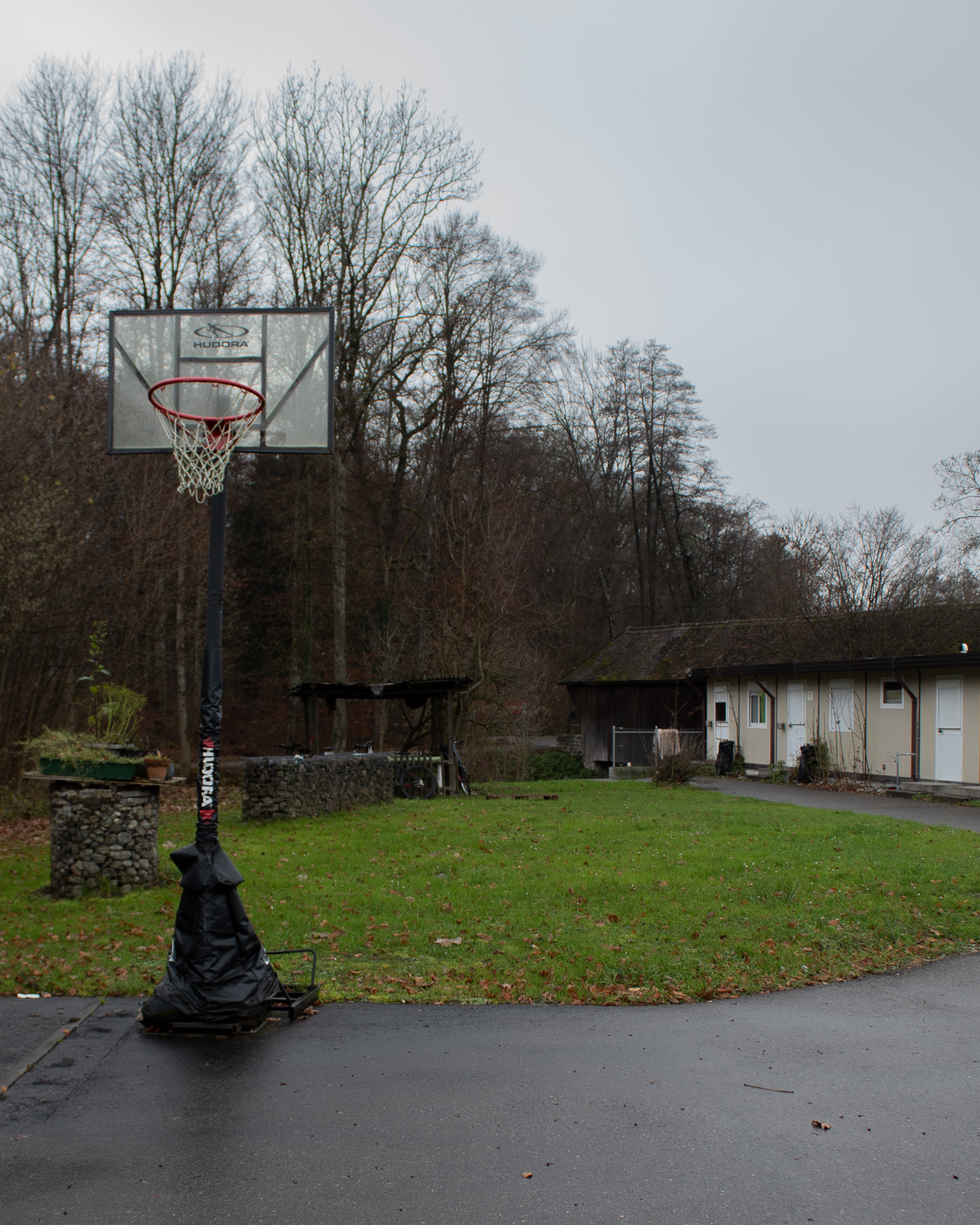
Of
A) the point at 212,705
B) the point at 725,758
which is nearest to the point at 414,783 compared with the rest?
the point at 725,758

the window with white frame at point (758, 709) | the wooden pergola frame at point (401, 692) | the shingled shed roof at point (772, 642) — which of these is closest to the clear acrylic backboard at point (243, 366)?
the wooden pergola frame at point (401, 692)

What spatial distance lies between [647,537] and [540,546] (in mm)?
6989

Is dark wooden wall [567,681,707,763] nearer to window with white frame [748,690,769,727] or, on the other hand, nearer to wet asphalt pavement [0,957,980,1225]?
window with white frame [748,690,769,727]

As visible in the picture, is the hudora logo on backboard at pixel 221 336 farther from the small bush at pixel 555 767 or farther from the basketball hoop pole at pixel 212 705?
the small bush at pixel 555 767

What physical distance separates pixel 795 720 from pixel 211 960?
75.3ft

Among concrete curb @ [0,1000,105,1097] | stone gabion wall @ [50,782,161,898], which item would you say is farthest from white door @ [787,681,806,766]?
concrete curb @ [0,1000,105,1097]

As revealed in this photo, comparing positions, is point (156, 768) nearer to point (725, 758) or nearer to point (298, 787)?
point (298, 787)

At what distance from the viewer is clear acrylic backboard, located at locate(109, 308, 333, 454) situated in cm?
752

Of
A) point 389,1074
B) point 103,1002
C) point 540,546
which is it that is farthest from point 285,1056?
point 540,546

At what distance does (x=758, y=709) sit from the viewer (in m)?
28.2

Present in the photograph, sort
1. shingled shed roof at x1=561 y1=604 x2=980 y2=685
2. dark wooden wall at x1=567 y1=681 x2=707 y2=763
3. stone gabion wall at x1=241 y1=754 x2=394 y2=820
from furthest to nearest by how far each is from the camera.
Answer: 1. dark wooden wall at x1=567 y1=681 x2=707 y2=763
2. shingled shed roof at x1=561 y1=604 x2=980 y2=685
3. stone gabion wall at x1=241 y1=754 x2=394 y2=820

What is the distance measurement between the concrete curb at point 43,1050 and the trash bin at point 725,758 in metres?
23.0

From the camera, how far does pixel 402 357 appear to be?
29094 mm

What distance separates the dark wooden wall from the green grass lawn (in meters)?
17.8
